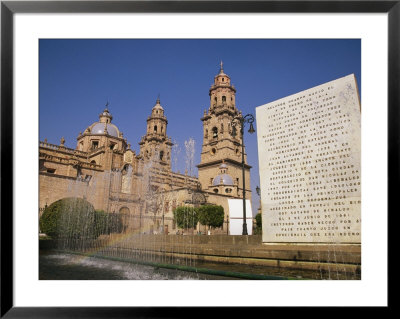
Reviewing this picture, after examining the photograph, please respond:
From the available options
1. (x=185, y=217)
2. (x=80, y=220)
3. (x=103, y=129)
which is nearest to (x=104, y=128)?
(x=103, y=129)

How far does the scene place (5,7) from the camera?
13.2 feet

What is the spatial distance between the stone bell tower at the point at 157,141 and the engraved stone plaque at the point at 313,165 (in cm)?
3054

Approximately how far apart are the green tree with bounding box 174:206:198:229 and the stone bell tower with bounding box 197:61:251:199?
8.78 meters

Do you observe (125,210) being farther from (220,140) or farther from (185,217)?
(220,140)

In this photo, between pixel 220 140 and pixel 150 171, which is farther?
pixel 220 140

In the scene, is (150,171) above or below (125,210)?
above

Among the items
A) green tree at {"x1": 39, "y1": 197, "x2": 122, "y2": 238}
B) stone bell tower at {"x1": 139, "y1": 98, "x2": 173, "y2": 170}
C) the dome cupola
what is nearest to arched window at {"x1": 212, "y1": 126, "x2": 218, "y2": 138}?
the dome cupola

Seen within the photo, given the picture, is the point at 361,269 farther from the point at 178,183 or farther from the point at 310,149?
the point at 178,183

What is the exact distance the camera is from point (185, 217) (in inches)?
916

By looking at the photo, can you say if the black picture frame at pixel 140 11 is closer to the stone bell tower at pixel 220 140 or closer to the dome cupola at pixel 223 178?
the dome cupola at pixel 223 178

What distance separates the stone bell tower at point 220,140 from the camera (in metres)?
33.5

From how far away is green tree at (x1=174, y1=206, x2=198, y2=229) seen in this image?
2324 centimetres

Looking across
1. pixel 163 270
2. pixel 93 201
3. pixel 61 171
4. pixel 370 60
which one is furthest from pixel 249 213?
pixel 370 60

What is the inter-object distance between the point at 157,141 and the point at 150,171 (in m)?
8.52
